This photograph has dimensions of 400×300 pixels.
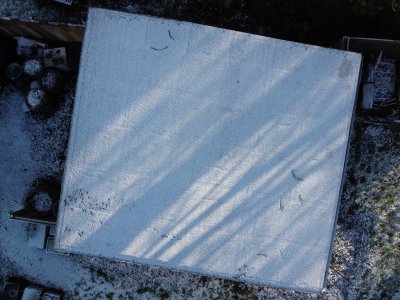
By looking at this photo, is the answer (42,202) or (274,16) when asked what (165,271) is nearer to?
(42,202)

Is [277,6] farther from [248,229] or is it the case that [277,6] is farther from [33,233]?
[33,233]

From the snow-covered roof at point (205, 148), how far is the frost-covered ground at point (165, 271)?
184 cm

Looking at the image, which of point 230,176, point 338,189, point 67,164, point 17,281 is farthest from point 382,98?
point 17,281

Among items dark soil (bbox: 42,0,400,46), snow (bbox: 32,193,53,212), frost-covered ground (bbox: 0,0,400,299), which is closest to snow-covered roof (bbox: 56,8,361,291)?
dark soil (bbox: 42,0,400,46)

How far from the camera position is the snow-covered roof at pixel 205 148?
20.1 ft

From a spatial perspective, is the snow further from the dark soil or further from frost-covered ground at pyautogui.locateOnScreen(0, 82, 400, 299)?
the dark soil

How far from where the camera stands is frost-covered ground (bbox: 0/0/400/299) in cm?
781

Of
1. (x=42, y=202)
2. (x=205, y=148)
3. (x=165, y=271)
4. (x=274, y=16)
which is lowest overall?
(x=165, y=271)

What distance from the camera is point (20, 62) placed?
766 centimetres

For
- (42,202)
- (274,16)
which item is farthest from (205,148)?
(42,202)

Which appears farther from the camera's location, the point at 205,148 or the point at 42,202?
the point at 42,202

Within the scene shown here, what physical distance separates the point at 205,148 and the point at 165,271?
11.2ft

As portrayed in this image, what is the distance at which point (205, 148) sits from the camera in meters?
6.23

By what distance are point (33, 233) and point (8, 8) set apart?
192 inches
